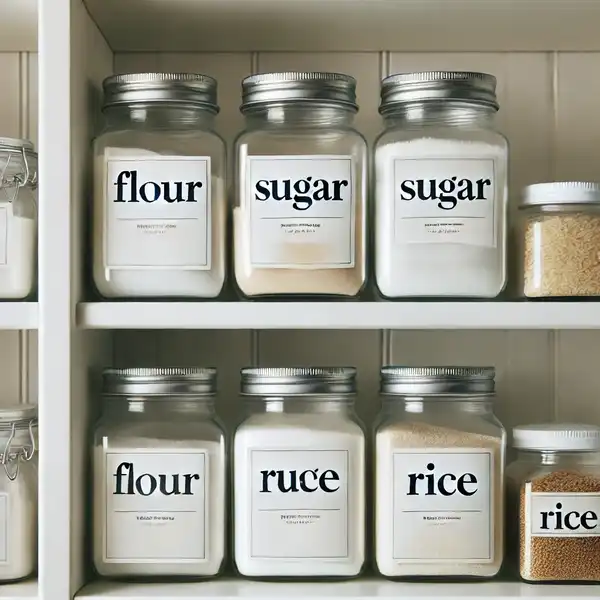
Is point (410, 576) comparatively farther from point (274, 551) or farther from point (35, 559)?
point (35, 559)

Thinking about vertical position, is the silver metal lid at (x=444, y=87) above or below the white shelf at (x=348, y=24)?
below

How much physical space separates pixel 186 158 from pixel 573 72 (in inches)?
18.6

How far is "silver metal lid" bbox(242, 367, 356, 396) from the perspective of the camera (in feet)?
3.02

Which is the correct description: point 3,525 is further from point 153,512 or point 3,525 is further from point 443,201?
point 443,201

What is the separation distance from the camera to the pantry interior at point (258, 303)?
0.88m

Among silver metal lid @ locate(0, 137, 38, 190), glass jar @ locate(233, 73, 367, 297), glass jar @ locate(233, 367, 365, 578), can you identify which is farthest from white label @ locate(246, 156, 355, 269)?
silver metal lid @ locate(0, 137, 38, 190)

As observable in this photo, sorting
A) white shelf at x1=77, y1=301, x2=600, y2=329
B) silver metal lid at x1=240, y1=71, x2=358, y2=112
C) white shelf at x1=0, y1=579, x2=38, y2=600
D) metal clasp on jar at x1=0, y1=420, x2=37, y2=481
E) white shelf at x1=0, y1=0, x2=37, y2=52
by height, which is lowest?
white shelf at x1=0, y1=579, x2=38, y2=600

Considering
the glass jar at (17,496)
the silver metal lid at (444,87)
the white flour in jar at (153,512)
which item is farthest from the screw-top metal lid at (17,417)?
the silver metal lid at (444,87)

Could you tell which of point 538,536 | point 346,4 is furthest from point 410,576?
point 346,4

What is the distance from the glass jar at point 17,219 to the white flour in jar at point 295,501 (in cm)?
25

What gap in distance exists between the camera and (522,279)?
0.95m

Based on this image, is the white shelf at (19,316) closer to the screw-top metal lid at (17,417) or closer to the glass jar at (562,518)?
the screw-top metal lid at (17,417)

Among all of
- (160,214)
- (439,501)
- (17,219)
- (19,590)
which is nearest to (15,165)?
(17,219)

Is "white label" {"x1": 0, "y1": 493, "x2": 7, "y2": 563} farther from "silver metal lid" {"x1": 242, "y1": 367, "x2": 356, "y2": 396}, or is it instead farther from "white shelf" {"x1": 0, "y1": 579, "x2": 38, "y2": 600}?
"silver metal lid" {"x1": 242, "y1": 367, "x2": 356, "y2": 396}
